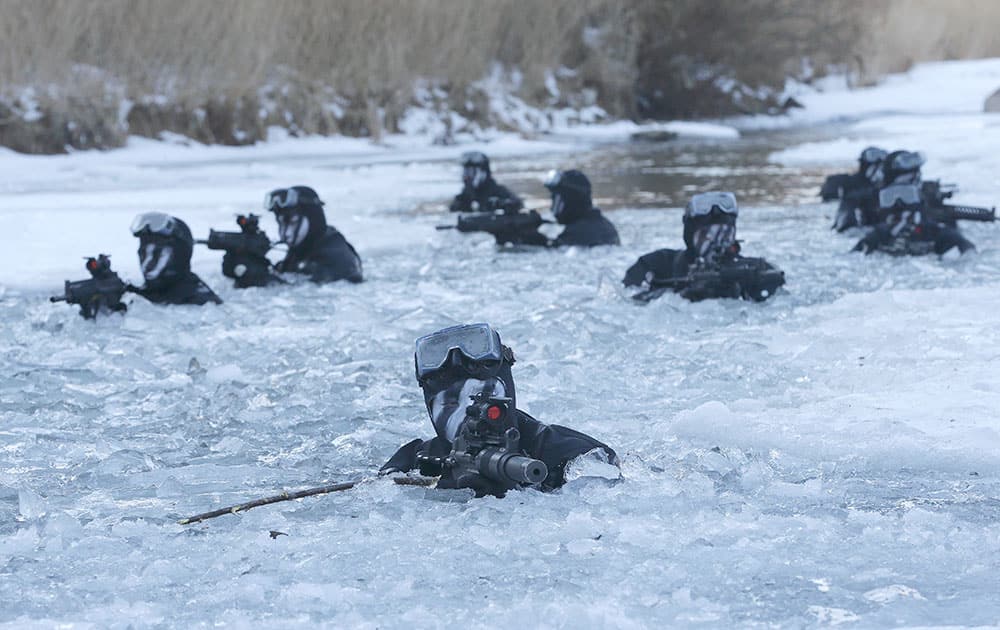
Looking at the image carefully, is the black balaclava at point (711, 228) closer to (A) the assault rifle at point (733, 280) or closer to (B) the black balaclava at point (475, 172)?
(A) the assault rifle at point (733, 280)

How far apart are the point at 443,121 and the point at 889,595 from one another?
95.9ft

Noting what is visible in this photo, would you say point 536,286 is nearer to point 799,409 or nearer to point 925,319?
point 925,319

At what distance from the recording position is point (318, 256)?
35.9ft

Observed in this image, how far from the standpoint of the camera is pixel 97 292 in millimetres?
9000

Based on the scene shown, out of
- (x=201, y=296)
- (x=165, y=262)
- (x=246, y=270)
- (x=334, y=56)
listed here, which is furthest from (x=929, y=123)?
(x=165, y=262)

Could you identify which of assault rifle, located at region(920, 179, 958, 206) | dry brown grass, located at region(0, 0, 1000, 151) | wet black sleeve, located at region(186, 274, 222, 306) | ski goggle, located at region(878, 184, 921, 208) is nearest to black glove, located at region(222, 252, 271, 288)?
wet black sleeve, located at region(186, 274, 222, 306)

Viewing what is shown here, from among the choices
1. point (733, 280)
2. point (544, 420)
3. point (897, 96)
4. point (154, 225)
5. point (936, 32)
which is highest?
point (936, 32)

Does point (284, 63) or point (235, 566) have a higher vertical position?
point (284, 63)

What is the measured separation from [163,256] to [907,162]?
22.0 feet

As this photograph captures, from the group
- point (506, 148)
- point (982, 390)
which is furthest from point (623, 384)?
point (506, 148)

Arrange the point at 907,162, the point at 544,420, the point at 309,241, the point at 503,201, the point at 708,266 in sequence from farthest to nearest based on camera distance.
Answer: the point at 503,201 → the point at 907,162 → the point at 309,241 → the point at 708,266 → the point at 544,420

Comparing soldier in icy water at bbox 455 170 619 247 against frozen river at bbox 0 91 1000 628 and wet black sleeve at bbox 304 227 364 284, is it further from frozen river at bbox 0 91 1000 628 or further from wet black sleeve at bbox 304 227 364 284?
wet black sleeve at bbox 304 227 364 284

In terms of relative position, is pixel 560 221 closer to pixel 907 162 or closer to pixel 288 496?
pixel 907 162

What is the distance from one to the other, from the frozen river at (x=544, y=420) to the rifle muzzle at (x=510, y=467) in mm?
166
